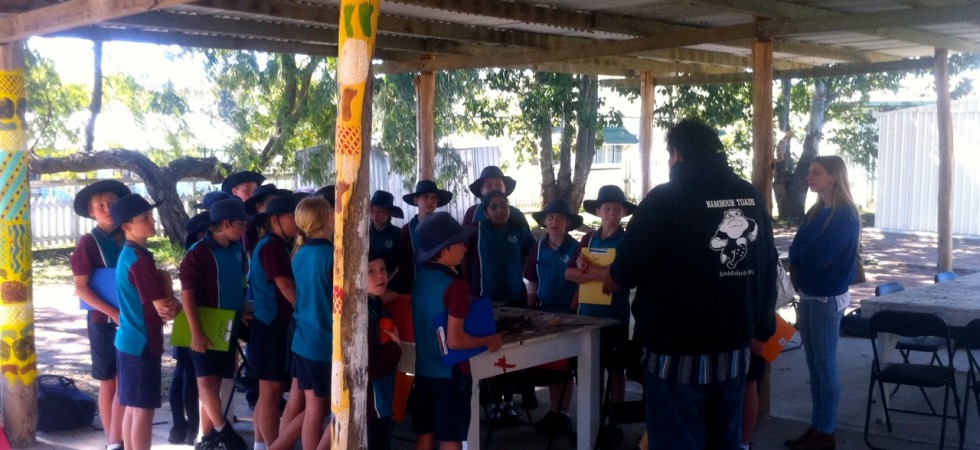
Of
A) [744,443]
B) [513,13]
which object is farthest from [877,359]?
[513,13]

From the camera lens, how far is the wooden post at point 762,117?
22.0 feet

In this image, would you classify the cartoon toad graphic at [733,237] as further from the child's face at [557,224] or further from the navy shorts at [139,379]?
the navy shorts at [139,379]

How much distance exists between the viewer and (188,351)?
6.11 m

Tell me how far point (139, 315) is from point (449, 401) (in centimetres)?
184

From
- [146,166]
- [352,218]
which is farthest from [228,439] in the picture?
[146,166]

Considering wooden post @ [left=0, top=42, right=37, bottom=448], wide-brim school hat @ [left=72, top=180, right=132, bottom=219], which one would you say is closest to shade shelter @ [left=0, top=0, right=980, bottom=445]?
wooden post @ [left=0, top=42, right=37, bottom=448]

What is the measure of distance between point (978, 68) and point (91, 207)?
21.0 metres

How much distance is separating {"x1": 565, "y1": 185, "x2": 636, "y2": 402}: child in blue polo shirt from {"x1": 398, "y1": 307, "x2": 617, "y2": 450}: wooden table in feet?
0.73

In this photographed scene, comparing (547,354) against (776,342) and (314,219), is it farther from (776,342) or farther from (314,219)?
(314,219)

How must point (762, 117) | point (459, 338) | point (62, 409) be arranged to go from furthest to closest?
point (762, 117) → point (62, 409) → point (459, 338)

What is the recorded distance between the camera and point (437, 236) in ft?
14.8

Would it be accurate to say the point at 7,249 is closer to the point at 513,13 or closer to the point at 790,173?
the point at 513,13

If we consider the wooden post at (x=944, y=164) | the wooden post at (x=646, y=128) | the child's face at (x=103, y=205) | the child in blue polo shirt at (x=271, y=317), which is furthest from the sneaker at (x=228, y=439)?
the wooden post at (x=944, y=164)

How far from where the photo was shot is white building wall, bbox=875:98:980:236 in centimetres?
2050
